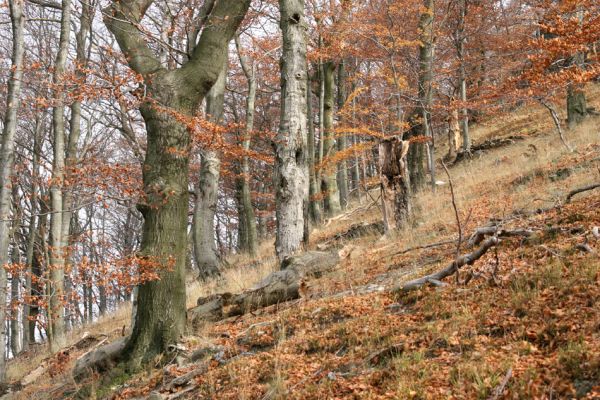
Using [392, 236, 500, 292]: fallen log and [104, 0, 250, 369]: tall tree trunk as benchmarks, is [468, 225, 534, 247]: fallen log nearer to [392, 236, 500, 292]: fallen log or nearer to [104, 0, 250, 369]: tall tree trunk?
[392, 236, 500, 292]: fallen log

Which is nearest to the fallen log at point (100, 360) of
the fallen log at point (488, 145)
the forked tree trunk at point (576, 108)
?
the forked tree trunk at point (576, 108)

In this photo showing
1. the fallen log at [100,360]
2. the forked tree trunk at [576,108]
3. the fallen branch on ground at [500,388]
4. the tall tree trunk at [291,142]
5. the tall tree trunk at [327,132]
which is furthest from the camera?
the tall tree trunk at [327,132]

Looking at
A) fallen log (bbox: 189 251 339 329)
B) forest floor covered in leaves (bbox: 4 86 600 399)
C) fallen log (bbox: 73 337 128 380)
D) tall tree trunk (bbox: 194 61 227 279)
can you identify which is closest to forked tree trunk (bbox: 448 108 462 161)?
tall tree trunk (bbox: 194 61 227 279)

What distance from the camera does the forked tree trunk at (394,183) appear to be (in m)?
9.48

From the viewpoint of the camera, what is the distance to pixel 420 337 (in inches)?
141

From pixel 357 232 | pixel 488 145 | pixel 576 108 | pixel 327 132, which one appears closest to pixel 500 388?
pixel 357 232

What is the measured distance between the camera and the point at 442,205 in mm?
11555

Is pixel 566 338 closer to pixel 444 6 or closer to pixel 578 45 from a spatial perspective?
pixel 578 45

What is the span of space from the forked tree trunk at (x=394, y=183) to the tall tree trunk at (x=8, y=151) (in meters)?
6.72

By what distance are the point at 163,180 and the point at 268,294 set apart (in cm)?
205

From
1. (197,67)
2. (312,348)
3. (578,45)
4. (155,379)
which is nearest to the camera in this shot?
(312,348)

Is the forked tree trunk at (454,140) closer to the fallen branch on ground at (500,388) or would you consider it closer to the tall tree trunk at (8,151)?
the tall tree trunk at (8,151)

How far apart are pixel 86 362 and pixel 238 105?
70.6 feet

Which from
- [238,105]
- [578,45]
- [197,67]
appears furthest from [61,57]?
[238,105]
